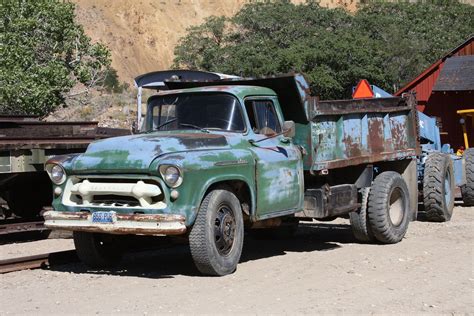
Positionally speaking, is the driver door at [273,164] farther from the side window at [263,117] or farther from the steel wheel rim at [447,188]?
the steel wheel rim at [447,188]

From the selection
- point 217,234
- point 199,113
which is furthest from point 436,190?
point 217,234

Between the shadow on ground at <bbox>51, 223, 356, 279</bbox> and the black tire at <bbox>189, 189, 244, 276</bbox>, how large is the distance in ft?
1.48

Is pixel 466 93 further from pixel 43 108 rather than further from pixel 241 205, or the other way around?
pixel 241 205

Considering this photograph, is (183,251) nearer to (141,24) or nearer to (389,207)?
(389,207)

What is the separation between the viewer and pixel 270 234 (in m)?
11.8

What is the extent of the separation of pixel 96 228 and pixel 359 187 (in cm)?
455

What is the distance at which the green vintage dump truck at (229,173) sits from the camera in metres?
7.80

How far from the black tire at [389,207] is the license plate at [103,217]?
447 centimetres

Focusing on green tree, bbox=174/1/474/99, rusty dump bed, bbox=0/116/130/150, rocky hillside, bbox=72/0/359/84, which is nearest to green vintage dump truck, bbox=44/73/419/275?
rusty dump bed, bbox=0/116/130/150

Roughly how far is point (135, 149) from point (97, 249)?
1.65 m

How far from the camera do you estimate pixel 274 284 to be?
309 inches

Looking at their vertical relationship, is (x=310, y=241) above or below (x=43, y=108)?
below

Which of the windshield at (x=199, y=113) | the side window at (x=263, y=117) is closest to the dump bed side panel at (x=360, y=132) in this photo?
the side window at (x=263, y=117)

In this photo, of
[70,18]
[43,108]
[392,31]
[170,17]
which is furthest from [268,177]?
[170,17]
